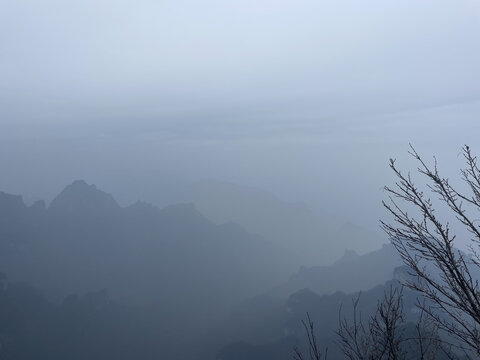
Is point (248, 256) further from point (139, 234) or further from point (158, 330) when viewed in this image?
point (158, 330)

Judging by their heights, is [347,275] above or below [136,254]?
below

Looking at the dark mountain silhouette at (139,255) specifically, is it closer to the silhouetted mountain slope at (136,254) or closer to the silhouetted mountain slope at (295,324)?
the silhouetted mountain slope at (136,254)

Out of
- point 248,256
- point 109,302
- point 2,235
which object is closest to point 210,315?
point 109,302

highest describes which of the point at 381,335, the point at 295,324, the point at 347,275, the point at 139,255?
the point at 139,255

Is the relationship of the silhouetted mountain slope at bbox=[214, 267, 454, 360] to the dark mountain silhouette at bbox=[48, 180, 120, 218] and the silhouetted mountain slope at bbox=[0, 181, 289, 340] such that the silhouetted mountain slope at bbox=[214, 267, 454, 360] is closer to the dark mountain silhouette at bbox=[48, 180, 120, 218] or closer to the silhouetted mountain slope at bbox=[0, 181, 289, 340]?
the silhouetted mountain slope at bbox=[0, 181, 289, 340]

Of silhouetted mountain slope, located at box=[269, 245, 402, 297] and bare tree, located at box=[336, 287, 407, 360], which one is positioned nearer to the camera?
bare tree, located at box=[336, 287, 407, 360]

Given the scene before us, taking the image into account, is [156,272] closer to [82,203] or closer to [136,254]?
[136,254]

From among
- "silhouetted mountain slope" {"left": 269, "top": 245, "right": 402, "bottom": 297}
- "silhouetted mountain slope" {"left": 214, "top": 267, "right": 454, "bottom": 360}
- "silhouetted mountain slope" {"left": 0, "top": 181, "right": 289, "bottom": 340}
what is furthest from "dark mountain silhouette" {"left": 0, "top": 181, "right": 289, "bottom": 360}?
"silhouetted mountain slope" {"left": 269, "top": 245, "right": 402, "bottom": 297}

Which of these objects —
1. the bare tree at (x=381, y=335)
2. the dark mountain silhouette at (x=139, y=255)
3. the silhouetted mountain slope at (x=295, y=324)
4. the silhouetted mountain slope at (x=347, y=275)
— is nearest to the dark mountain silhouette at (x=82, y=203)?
the dark mountain silhouette at (x=139, y=255)

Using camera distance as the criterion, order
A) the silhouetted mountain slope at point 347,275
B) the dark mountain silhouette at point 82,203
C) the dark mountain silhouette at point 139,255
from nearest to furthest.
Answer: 1. the silhouetted mountain slope at point 347,275
2. the dark mountain silhouette at point 139,255
3. the dark mountain silhouette at point 82,203

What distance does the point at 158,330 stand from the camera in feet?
323

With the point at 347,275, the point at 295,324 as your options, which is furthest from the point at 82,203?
the point at 295,324

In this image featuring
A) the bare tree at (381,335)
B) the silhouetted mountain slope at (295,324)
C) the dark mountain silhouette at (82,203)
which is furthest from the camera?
the dark mountain silhouette at (82,203)

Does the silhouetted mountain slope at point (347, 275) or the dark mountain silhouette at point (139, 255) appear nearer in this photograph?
the silhouetted mountain slope at point (347, 275)
